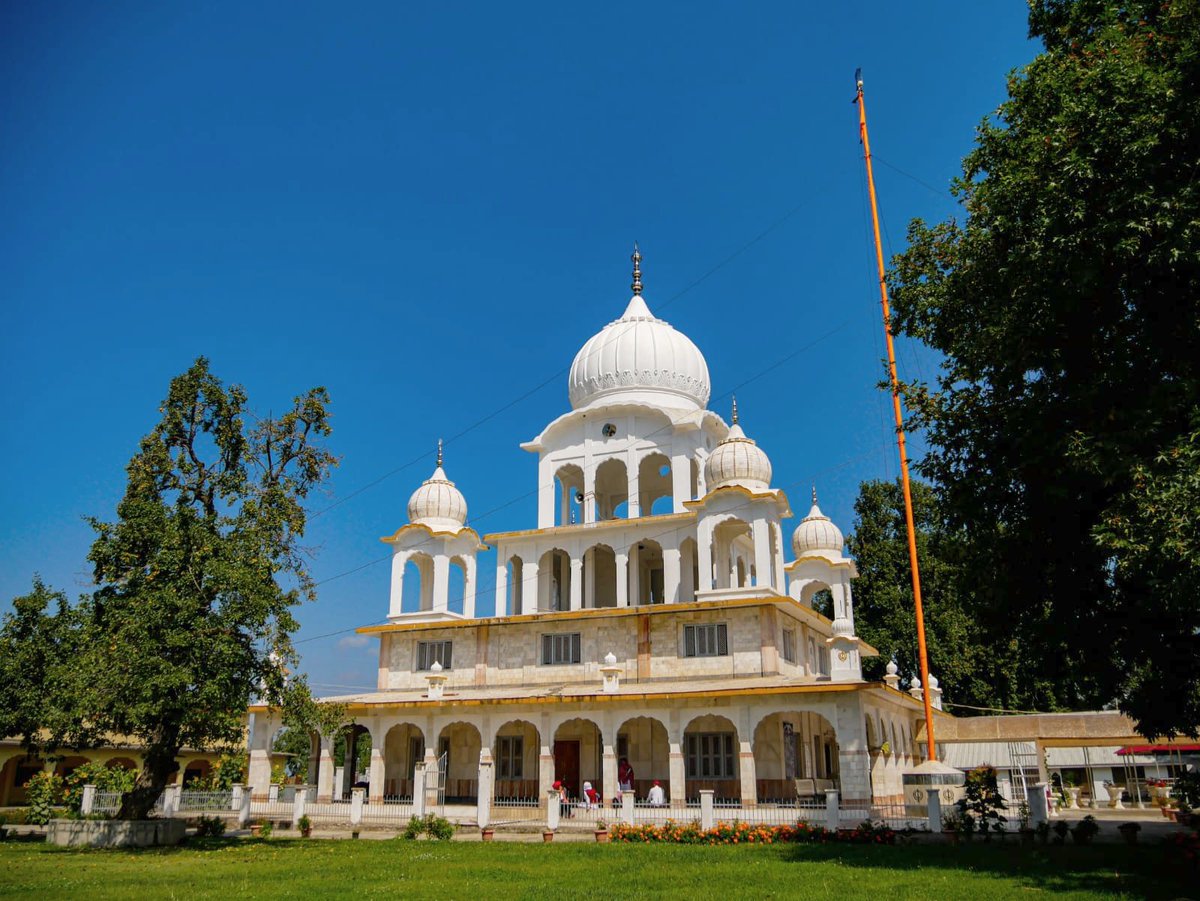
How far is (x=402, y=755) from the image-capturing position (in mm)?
33656

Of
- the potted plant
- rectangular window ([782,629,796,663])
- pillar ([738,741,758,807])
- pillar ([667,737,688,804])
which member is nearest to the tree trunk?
pillar ([667,737,688,804])

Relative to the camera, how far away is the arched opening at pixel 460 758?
32062mm

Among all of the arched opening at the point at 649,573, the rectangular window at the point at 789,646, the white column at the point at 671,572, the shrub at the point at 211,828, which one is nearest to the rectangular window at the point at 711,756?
the rectangular window at the point at 789,646

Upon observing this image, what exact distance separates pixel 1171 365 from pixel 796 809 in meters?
13.9

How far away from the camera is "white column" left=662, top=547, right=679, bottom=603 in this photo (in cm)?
3123

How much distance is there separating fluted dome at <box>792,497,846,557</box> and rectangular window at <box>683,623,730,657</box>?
7860mm

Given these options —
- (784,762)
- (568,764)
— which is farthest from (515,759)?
(784,762)

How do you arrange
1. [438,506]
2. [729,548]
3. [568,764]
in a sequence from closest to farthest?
[568,764] → [729,548] → [438,506]

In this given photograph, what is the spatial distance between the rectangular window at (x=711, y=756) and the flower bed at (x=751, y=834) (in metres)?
6.86

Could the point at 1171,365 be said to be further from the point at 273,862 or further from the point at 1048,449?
the point at 273,862

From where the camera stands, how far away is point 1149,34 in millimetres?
14617

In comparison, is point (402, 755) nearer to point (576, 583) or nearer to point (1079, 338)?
point (576, 583)

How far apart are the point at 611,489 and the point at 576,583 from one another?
582cm

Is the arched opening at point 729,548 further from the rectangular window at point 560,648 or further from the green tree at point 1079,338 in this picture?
the green tree at point 1079,338
